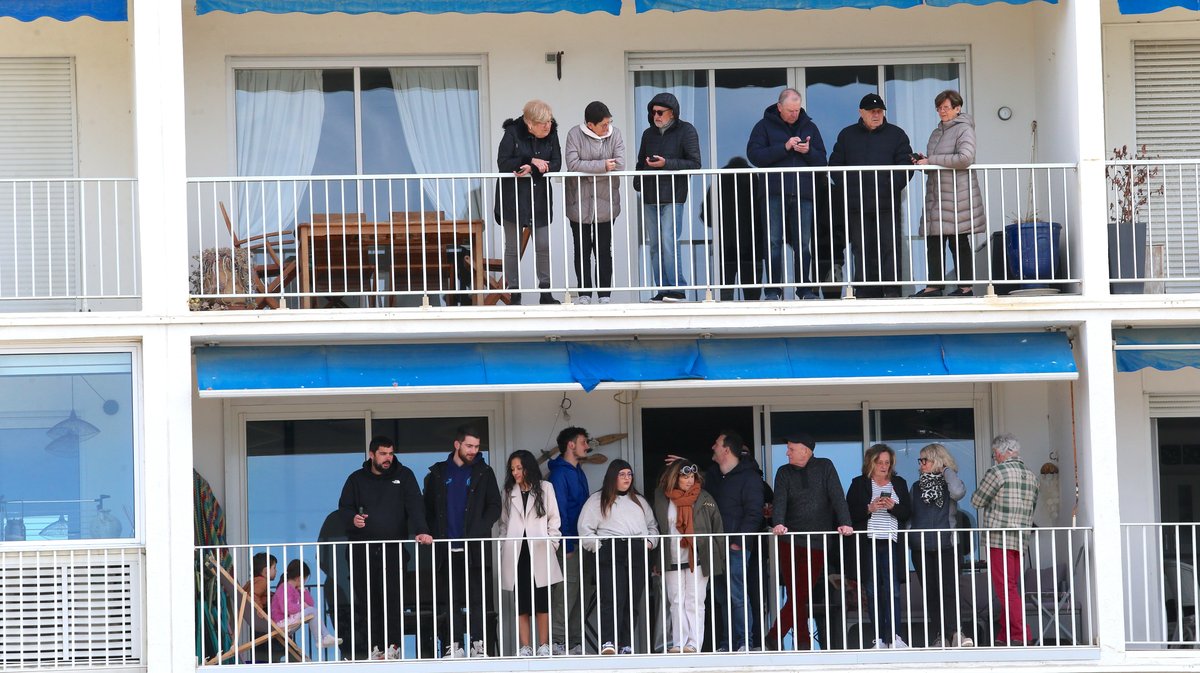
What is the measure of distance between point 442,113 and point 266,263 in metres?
2.18

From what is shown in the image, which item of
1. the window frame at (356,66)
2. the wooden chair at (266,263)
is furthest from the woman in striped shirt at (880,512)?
the wooden chair at (266,263)

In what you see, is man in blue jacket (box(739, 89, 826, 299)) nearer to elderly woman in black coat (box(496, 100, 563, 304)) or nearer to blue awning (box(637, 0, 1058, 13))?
blue awning (box(637, 0, 1058, 13))

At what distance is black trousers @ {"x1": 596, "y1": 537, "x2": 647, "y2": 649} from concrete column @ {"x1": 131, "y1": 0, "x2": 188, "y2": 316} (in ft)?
11.6

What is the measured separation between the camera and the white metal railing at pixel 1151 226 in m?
12.9

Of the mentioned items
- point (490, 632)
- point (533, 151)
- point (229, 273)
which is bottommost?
point (490, 632)

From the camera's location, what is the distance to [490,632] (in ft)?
44.0

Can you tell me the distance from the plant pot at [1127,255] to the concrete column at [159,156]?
22.3 ft

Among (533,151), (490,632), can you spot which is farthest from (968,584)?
(533,151)

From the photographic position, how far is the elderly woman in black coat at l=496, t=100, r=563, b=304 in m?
12.6

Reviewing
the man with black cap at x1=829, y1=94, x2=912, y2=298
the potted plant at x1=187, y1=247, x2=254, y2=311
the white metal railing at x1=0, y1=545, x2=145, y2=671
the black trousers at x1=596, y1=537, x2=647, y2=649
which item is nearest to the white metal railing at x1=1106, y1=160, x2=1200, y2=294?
the man with black cap at x1=829, y1=94, x2=912, y2=298

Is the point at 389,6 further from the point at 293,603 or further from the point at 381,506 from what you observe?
the point at 293,603

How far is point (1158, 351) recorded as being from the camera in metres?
12.7

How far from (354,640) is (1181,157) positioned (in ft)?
25.8

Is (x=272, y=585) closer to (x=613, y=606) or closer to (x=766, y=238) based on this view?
(x=613, y=606)
